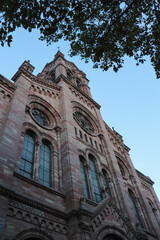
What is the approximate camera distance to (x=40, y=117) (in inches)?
675

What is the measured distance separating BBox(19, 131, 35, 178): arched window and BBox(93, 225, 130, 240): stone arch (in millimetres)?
4609

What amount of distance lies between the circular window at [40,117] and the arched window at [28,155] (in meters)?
2.18

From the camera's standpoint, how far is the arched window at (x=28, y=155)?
40.0ft

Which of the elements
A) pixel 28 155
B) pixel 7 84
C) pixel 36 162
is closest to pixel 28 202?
pixel 36 162

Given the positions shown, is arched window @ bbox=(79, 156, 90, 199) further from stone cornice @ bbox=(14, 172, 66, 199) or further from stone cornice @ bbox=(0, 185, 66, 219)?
stone cornice @ bbox=(0, 185, 66, 219)

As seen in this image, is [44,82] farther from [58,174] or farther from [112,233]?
[112,233]

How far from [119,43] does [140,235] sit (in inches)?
447

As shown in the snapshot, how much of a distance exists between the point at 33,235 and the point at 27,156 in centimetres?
472

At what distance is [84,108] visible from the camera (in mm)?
23109

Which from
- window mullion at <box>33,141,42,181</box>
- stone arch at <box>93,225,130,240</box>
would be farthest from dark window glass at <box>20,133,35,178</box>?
stone arch at <box>93,225,130,240</box>

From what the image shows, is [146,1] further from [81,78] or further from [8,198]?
[81,78]

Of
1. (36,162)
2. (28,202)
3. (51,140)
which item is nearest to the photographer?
(28,202)

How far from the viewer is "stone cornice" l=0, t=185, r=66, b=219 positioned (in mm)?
9105

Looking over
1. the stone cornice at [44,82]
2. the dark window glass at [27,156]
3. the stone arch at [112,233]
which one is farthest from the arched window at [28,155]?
the stone cornice at [44,82]
